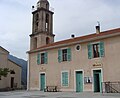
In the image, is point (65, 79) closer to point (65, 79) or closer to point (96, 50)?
point (65, 79)

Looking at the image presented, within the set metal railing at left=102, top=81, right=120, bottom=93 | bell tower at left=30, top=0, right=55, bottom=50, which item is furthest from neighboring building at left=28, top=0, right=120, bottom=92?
bell tower at left=30, top=0, right=55, bottom=50

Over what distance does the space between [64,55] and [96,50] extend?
13.5ft

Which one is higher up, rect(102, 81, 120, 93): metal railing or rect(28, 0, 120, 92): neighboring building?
rect(28, 0, 120, 92): neighboring building

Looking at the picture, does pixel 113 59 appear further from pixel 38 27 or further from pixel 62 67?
pixel 38 27

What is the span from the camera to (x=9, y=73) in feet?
111

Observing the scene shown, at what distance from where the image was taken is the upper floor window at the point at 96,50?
67.7ft

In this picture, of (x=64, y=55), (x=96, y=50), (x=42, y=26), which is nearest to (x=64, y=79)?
(x=64, y=55)

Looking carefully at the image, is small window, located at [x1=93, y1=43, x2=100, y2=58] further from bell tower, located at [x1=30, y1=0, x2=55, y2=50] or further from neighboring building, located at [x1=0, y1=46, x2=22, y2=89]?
neighboring building, located at [x1=0, y1=46, x2=22, y2=89]

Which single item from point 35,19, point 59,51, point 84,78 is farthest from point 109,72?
point 35,19

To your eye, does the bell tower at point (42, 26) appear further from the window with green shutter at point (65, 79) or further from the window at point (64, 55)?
the window with green shutter at point (65, 79)

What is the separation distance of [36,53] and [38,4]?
28.9 ft

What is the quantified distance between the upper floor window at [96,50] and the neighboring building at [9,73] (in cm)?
1549

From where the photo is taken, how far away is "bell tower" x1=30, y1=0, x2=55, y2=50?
102ft

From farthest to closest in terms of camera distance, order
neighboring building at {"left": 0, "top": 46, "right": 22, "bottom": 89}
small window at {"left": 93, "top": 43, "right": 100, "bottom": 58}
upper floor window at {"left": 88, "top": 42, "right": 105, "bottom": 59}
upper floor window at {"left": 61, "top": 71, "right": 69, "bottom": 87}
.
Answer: neighboring building at {"left": 0, "top": 46, "right": 22, "bottom": 89} < upper floor window at {"left": 61, "top": 71, "right": 69, "bottom": 87} < small window at {"left": 93, "top": 43, "right": 100, "bottom": 58} < upper floor window at {"left": 88, "top": 42, "right": 105, "bottom": 59}
